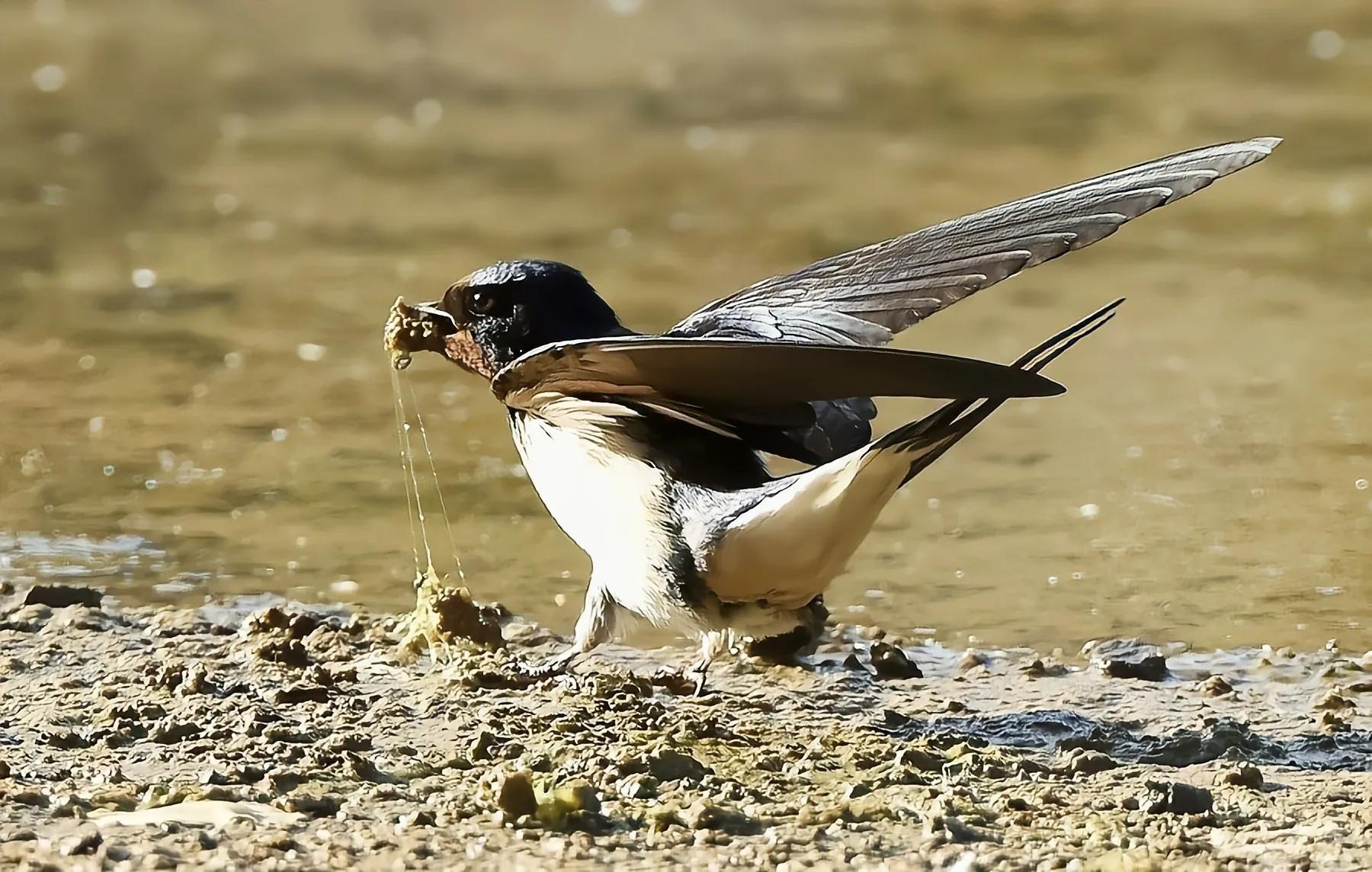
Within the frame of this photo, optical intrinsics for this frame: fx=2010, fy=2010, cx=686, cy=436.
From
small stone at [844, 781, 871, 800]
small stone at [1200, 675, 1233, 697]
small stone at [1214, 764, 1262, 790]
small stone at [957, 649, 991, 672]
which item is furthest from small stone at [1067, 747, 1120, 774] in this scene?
small stone at [957, 649, 991, 672]

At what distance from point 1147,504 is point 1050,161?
5343 mm

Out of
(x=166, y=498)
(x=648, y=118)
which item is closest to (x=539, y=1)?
(x=648, y=118)

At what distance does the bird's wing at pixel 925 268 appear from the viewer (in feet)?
13.1

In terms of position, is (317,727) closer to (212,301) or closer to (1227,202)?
(212,301)

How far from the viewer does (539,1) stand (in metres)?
15.0

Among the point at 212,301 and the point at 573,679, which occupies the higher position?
the point at 212,301

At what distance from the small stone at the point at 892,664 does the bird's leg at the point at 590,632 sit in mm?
634

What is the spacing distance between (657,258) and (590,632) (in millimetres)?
4710

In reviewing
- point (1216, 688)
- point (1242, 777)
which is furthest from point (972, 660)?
point (1242, 777)

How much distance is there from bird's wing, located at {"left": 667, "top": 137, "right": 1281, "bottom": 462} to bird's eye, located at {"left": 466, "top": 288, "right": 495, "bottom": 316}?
44 cm

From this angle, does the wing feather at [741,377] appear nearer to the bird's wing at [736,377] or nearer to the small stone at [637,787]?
the bird's wing at [736,377]

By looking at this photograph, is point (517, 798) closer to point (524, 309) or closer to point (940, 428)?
point (940, 428)

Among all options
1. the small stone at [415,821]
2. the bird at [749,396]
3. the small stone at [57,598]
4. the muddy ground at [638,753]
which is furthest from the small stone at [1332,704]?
the small stone at [57,598]

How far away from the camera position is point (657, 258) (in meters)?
9.14
